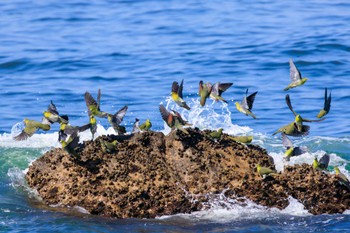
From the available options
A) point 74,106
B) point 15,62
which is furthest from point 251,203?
point 15,62

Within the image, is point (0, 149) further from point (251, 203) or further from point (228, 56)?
point (228, 56)

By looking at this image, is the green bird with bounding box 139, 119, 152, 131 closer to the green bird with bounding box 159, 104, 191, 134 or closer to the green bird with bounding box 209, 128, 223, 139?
the green bird with bounding box 159, 104, 191, 134

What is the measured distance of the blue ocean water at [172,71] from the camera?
27.5 ft

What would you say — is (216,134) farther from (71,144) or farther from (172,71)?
(172,71)

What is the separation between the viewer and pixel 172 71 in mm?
16984

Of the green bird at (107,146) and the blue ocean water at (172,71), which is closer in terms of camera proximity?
the blue ocean water at (172,71)

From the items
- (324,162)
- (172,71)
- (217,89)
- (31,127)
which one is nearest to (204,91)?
(217,89)

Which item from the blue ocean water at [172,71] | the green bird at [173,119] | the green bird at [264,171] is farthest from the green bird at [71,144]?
the green bird at [264,171]

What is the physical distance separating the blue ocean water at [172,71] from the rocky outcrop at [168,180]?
137 millimetres

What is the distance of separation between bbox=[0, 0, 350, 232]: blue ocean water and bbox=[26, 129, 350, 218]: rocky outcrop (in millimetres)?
137

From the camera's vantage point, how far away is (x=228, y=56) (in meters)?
18.1

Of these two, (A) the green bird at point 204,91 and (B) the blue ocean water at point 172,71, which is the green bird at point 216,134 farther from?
(B) the blue ocean water at point 172,71

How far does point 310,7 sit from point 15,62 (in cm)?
850

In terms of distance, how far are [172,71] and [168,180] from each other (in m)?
8.60
